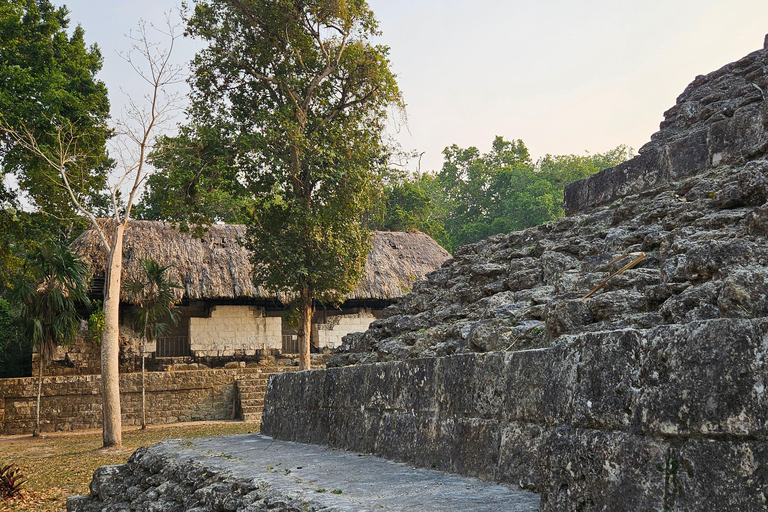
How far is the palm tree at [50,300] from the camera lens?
47.5ft

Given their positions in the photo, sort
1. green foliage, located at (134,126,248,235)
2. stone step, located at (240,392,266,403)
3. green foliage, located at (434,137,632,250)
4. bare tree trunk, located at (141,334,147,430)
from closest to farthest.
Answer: green foliage, located at (134,126,248,235)
bare tree trunk, located at (141,334,147,430)
stone step, located at (240,392,266,403)
green foliage, located at (434,137,632,250)

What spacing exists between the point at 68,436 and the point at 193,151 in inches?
287

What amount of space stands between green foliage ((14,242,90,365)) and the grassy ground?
7.23 feet

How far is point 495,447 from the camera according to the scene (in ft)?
12.2

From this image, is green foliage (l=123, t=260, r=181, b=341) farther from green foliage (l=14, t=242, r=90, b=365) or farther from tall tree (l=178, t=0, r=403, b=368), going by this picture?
tall tree (l=178, t=0, r=403, b=368)

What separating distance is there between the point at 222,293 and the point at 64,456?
278 inches

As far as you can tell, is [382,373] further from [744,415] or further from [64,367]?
[64,367]

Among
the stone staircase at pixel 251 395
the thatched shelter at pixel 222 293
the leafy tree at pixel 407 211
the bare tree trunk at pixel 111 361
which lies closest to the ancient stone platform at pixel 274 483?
the bare tree trunk at pixel 111 361

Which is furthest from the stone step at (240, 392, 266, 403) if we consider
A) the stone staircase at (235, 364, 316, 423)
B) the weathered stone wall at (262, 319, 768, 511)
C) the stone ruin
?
the weathered stone wall at (262, 319, 768, 511)

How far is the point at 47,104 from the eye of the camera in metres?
12.3

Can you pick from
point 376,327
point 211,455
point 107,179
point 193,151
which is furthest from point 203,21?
point 211,455

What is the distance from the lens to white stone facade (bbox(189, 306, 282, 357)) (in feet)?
61.6

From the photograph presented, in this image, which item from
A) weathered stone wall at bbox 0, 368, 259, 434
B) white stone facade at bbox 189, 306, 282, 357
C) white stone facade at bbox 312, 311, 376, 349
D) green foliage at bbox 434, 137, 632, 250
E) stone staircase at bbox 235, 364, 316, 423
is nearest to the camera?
weathered stone wall at bbox 0, 368, 259, 434

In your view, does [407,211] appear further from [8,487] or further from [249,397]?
[8,487]
